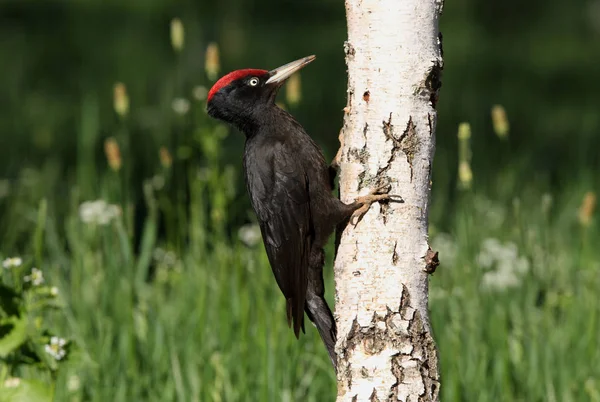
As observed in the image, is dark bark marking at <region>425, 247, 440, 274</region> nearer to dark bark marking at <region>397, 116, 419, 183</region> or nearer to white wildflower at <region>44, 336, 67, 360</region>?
dark bark marking at <region>397, 116, 419, 183</region>

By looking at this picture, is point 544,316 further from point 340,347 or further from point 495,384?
point 340,347

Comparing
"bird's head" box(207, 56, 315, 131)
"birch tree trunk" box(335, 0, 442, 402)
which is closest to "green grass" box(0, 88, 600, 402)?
"bird's head" box(207, 56, 315, 131)

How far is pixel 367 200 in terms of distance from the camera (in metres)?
2.66

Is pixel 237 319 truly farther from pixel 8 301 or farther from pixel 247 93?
pixel 8 301

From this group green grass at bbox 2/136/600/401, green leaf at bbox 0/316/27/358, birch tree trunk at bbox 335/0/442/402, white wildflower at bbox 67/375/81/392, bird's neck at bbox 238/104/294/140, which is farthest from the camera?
green grass at bbox 2/136/600/401

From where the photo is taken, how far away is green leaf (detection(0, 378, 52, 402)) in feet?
9.16

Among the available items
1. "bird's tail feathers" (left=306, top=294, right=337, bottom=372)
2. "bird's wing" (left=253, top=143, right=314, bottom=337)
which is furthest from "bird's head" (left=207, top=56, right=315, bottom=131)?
"bird's tail feathers" (left=306, top=294, right=337, bottom=372)

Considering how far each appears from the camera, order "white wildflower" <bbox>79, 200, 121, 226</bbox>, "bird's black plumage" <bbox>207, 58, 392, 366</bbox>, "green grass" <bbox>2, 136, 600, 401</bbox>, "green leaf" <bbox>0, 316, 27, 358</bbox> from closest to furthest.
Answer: "green leaf" <bbox>0, 316, 27, 358</bbox>, "bird's black plumage" <bbox>207, 58, 392, 366</bbox>, "green grass" <bbox>2, 136, 600, 401</bbox>, "white wildflower" <bbox>79, 200, 121, 226</bbox>

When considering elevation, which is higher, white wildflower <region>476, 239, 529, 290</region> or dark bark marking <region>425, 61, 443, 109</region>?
dark bark marking <region>425, 61, 443, 109</region>

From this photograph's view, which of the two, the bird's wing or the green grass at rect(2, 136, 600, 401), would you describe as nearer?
the bird's wing

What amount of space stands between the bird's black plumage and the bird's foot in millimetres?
→ 385

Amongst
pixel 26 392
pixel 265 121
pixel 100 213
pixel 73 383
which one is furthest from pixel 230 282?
pixel 26 392

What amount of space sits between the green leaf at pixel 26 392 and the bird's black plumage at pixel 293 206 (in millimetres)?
813

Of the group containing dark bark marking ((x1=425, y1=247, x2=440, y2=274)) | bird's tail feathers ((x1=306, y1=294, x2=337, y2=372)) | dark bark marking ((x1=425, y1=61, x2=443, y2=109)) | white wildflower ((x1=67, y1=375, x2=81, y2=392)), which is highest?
dark bark marking ((x1=425, y1=61, x2=443, y2=109))
